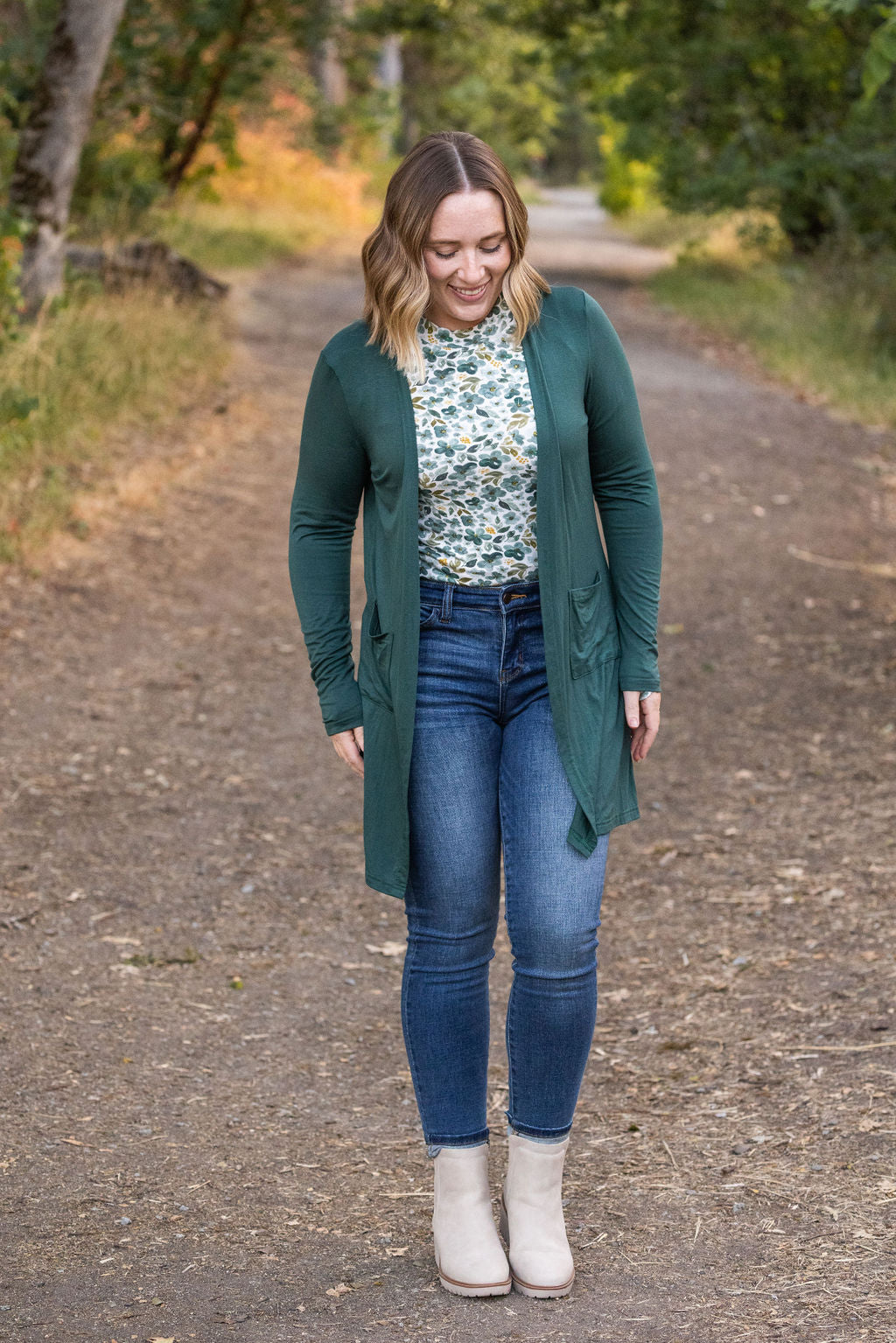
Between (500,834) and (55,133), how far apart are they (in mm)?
8325

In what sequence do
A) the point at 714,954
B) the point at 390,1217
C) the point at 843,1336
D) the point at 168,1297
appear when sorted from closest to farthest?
the point at 843,1336 → the point at 168,1297 → the point at 390,1217 → the point at 714,954

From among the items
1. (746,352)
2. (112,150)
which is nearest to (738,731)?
(746,352)

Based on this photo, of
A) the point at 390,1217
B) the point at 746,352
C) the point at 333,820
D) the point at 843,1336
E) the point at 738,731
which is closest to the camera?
the point at 843,1336

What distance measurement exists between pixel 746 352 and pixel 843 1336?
1232 centimetres

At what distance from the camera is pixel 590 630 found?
2490 millimetres

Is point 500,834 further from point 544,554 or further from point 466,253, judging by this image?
point 466,253

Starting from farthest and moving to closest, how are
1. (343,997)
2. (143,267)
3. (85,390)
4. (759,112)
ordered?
(759,112)
(143,267)
(85,390)
(343,997)

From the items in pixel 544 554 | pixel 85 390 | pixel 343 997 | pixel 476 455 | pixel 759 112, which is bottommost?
pixel 343 997

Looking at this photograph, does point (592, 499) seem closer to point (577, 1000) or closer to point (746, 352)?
point (577, 1000)

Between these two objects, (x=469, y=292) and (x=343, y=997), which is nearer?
(x=469, y=292)

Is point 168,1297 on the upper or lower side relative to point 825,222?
lower

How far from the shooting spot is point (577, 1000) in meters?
2.49

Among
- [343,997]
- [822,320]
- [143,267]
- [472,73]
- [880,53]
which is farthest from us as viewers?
[472,73]

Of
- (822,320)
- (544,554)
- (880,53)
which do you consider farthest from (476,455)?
(822,320)
